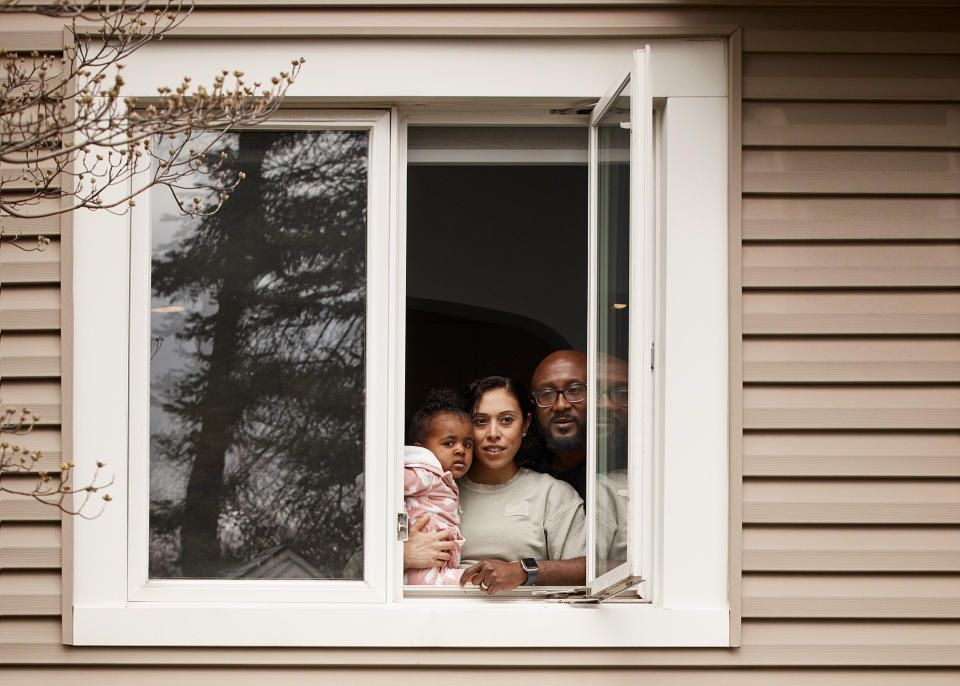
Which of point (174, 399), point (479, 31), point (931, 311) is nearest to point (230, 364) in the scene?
point (174, 399)

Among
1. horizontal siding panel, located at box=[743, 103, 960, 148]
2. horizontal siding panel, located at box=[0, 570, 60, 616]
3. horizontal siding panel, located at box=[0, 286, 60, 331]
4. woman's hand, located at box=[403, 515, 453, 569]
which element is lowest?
horizontal siding panel, located at box=[0, 570, 60, 616]

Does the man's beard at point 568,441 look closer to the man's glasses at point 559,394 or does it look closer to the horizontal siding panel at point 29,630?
the man's glasses at point 559,394

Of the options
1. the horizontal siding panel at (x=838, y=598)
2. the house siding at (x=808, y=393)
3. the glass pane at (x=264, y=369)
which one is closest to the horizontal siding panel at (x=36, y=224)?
the house siding at (x=808, y=393)

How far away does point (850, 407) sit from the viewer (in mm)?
3094

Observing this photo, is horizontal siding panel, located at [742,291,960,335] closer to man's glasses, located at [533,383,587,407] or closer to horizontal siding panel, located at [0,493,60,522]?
man's glasses, located at [533,383,587,407]

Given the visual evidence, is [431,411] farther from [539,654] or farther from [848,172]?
[848,172]

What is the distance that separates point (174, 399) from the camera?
315cm

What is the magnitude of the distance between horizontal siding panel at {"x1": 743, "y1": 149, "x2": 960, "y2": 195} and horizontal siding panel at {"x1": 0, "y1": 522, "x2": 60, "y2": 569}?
7.57 ft

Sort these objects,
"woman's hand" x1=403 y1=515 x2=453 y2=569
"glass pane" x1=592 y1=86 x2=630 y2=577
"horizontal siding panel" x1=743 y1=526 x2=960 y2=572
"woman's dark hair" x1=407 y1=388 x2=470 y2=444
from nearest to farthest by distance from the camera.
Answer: "glass pane" x1=592 y1=86 x2=630 y2=577, "horizontal siding panel" x1=743 y1=526 x2=960 y2=572, "woman's hand" x1=403 y1=515 x2=453 y2=569, "woman's dark hair" x1=407 y1=388 x2=470 y2=444

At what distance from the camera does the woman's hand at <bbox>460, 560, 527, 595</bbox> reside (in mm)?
3123

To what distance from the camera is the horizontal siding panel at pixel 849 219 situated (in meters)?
3.12

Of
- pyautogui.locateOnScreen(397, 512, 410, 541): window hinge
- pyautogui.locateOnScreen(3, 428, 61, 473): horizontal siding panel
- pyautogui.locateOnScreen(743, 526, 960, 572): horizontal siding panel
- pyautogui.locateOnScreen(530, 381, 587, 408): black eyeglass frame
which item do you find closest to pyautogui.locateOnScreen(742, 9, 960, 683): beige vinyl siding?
pyautogui.locateOnScreen(743, 526, 960, 572): horizontal siding panel

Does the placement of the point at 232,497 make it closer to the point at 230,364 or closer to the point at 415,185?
the point at 230,364

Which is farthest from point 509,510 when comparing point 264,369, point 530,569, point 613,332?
point 264,369
